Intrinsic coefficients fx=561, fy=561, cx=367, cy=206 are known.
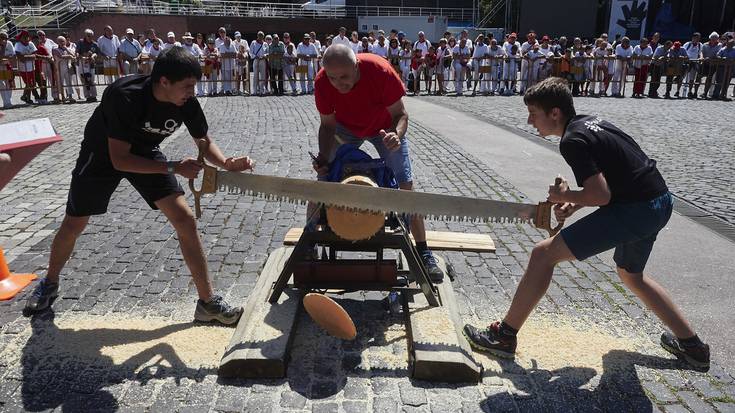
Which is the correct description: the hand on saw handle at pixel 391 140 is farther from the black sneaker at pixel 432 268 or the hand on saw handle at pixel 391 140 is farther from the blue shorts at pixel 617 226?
the blue shorts at pixel 617 226

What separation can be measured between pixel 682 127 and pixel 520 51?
885 cm

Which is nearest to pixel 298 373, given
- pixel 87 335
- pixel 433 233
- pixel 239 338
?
pixel 239 338

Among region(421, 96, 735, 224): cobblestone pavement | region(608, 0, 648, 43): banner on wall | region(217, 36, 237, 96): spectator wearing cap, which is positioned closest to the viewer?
region(421, 96, 735, 224): cobblestone pavement

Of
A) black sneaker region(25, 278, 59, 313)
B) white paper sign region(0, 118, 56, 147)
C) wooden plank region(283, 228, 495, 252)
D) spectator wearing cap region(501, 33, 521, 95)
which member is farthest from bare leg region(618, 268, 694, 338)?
spectator wearing cap region(501, 33, 521, 95)

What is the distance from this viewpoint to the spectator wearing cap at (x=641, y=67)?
20.4 m

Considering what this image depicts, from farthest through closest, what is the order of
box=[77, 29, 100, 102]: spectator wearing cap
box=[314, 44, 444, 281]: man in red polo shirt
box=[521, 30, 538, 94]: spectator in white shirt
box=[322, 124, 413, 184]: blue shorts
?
box=[521, 30, 538, 94]: spectator in white shirt < box=[77, 29, 100, 102]: spectator wearing cap < box=[322, 124, 413, 184]: blue shorts < box=[314, 44, 444, 281]: man in red polo shirt

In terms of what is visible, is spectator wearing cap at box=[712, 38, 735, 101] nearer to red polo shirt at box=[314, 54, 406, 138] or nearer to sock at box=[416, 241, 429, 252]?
sock at box=[416, 241, 429, 252]

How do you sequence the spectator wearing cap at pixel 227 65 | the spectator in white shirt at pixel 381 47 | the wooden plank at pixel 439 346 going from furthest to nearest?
the spectator in white shirt at pixel 381 47, the spectator wearing cap at pixel 227 65, the wooden plank at pixel 439 346

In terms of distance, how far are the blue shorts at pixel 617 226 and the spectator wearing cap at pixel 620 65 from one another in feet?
62.0

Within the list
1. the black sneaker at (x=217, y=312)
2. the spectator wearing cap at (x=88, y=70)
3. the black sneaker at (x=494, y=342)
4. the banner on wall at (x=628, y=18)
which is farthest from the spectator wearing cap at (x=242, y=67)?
the banner on wall at (x=628, y=18)

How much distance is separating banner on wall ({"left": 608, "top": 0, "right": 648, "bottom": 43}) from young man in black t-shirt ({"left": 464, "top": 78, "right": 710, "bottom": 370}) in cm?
3667

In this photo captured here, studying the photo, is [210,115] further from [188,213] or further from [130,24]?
[130,24]

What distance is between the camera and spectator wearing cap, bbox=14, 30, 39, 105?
53.6 feet

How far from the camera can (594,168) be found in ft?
10.0
